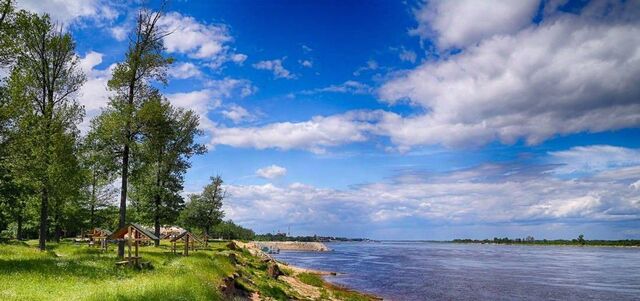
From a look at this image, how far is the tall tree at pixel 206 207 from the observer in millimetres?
80981

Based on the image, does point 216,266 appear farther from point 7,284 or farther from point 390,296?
point 390,296

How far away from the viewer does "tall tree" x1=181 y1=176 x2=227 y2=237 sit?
81.0 m

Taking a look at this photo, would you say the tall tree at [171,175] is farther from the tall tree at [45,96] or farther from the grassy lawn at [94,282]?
the grassy lawn at [94,282]

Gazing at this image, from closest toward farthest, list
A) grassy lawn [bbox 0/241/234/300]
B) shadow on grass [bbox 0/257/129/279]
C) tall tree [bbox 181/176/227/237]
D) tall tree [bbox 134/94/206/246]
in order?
grassy lawn [bbox 0/241/234/300], shadow on grass [bbox 0/257/129/279], tall tree [bbox 134/94/206/246], tall tree [bbox 181/176/227/237]

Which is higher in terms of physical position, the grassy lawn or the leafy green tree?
the leafy green tree

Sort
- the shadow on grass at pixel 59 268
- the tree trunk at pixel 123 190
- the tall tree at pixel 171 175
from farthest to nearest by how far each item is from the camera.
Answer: the tall tree at pixel 171 175 → the tree trunk at pixel 123 190 → the shadow on grass at pixel 59 268

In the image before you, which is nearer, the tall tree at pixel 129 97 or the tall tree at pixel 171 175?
the tall tree at pixel 129 97

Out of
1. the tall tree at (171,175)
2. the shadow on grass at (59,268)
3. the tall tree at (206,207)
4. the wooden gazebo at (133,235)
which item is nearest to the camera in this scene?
the shadow on grass at (59,268)

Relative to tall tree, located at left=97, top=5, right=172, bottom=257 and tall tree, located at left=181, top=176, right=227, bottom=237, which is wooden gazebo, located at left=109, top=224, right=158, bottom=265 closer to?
tall tree, located at left=97, top=5, right=172, bottom=257

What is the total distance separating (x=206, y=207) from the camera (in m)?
82.1

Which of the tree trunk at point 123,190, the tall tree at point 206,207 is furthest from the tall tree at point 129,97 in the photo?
the tall tree at point 206,207

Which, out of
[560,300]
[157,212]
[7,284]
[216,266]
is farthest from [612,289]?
[7,284]

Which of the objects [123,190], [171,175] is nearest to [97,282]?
[123,190]

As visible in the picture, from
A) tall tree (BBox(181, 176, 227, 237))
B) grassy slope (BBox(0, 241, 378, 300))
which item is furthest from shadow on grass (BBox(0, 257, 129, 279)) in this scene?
tall tree (BBox(181, 176, 227, 237))
